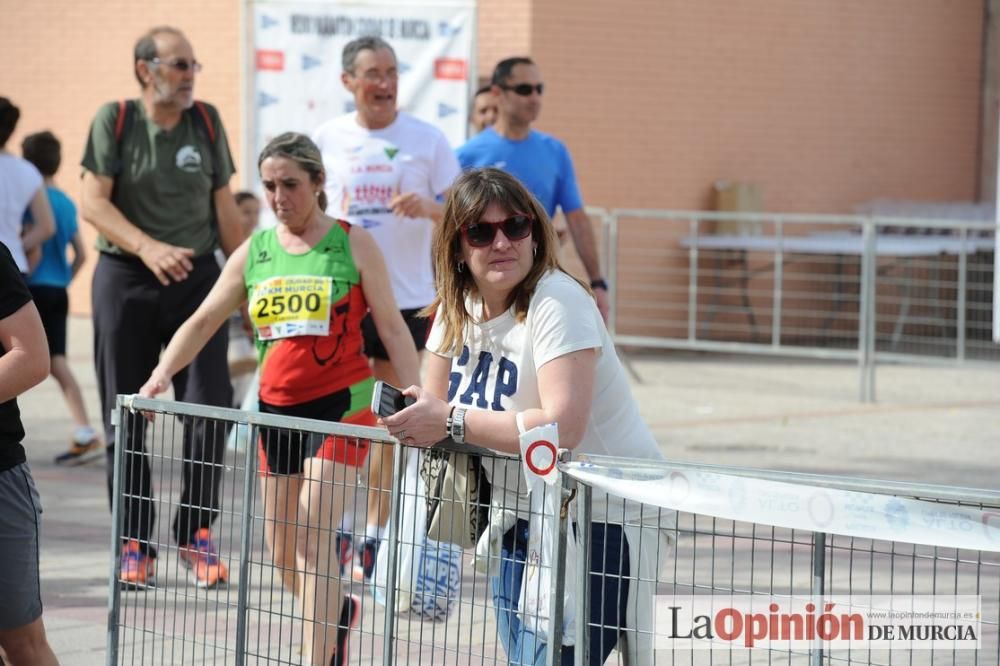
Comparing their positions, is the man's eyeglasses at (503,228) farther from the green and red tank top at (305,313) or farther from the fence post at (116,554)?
the green and red tank top at (305,313)

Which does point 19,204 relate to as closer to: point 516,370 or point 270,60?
point 270,60

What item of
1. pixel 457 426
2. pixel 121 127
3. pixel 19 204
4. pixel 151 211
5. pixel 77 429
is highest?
pixel 121 127

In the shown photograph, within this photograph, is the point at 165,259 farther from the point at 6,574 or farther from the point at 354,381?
the point at 6,574

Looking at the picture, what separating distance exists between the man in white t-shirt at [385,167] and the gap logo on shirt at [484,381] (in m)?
2.77

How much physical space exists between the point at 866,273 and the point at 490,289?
8.26 metres

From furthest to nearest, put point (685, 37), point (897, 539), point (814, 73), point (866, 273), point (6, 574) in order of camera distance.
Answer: point (814, 73) → point (685, 37) → point (866, 273) → point (6, 574) → point (897, 539)

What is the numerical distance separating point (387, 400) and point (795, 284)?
12.8m

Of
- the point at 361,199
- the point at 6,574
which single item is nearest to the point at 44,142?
the point at 361,199

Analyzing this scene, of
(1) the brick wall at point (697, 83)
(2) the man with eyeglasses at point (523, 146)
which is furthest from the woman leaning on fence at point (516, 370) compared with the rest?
(1) the brick wall at point (697, 83)

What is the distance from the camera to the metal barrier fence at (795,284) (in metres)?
14.9

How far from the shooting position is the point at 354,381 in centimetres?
542

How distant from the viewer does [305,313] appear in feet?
17.3

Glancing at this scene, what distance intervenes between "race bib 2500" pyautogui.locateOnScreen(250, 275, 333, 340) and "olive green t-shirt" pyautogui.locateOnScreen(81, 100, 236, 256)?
4.87ft

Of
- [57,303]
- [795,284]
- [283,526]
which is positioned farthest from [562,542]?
[795,284]
